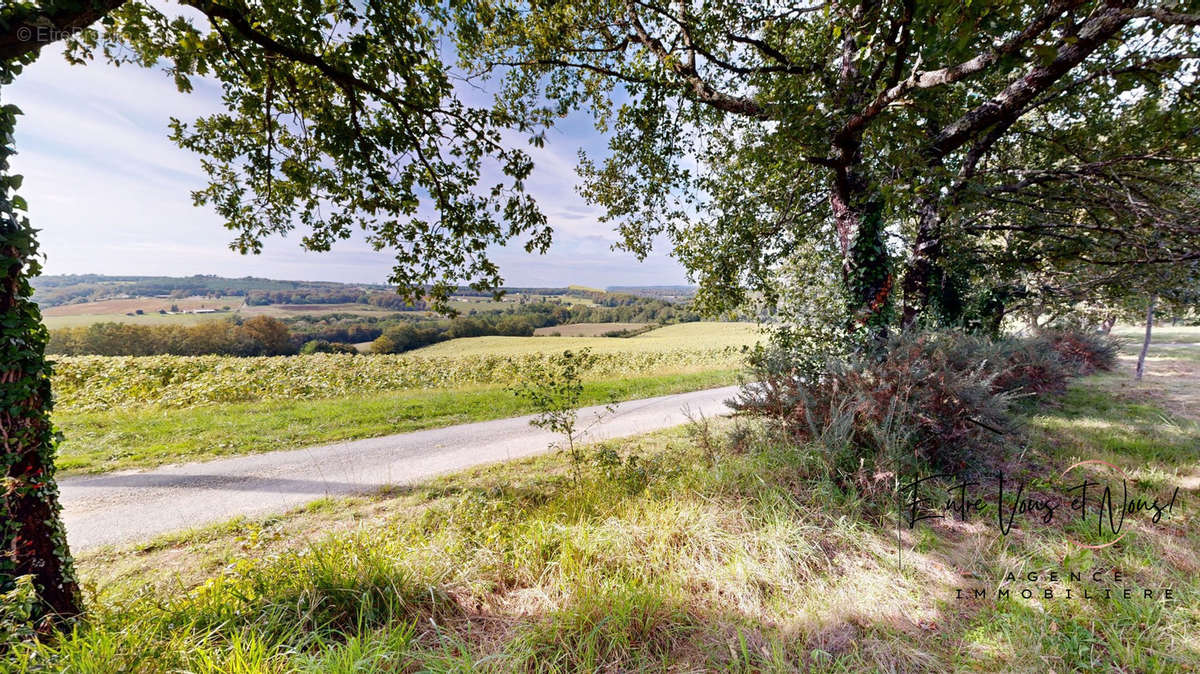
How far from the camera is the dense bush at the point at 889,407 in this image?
401cm

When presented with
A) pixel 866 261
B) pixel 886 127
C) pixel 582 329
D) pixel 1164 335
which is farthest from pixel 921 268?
pixel 1164 335

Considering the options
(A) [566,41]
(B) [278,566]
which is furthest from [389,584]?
(A) [566,41]

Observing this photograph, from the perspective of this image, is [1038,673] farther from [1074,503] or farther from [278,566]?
[278,566]

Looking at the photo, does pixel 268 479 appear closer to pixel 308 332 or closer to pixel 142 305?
pixel 308 332

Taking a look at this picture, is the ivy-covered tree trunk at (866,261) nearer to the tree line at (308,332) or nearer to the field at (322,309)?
the tree line at (308,332)

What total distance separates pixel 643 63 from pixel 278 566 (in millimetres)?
7811

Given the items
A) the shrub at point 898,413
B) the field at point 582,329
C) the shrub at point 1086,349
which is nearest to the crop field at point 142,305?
the field at point 582,329

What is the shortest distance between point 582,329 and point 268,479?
123 ft

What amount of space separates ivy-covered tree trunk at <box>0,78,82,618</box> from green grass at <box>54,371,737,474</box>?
5.69 metres

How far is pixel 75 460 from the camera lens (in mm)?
6195

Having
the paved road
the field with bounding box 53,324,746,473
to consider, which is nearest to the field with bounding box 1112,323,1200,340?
the field with bounding box 53,324,746,473

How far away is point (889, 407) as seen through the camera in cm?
408

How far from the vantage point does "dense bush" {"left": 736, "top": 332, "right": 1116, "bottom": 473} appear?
4.01 m

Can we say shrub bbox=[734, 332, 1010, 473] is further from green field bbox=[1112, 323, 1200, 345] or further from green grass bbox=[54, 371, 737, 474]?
green field bbox=[1112, 323, 1200, 345]
